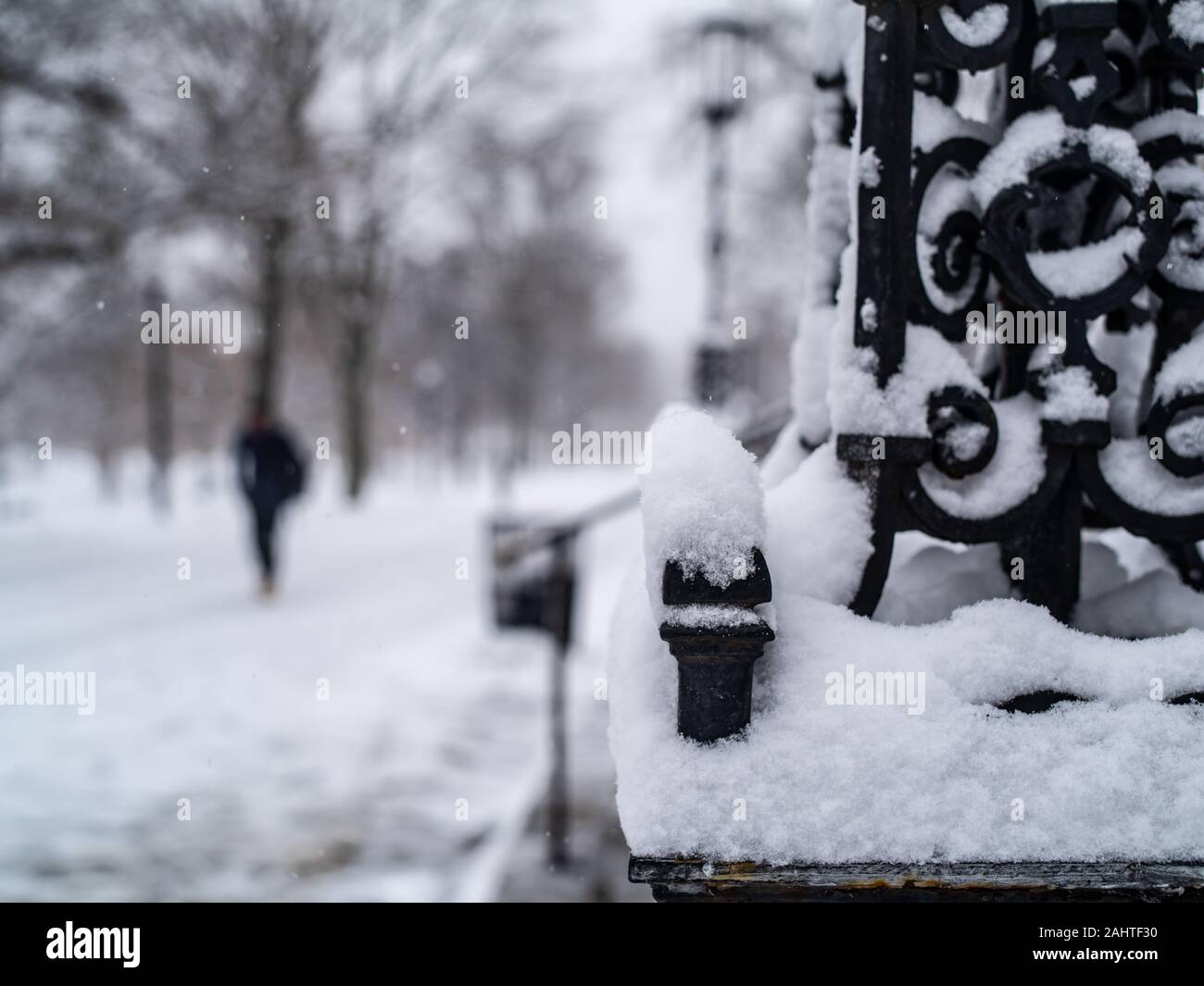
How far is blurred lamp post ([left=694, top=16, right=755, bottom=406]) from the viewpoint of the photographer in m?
7.41

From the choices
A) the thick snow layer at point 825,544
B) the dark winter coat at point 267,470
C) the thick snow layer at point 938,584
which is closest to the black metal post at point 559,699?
the thick snow layer at point 938,584

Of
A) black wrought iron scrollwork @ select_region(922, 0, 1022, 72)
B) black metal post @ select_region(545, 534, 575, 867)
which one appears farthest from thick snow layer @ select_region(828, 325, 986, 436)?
black metal post @ select_region(545, 534, 575, 867)

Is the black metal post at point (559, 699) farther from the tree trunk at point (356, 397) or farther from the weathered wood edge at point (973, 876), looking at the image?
the tree trunk at point (356, 397)

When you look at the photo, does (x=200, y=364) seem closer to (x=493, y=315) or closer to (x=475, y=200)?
(x=493, y=315)

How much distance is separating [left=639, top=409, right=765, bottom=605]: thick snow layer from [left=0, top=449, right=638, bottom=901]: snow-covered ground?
347cm

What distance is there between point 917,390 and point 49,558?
15.2m

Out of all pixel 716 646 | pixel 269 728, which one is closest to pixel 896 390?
pixel 716 646

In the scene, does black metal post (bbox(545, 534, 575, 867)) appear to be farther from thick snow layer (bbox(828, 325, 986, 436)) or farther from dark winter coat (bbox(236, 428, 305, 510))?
dark winter coat (bbox(236, 428, 305, 510))

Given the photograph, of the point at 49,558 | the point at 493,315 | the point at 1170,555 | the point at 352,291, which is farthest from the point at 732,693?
the point at 493,315

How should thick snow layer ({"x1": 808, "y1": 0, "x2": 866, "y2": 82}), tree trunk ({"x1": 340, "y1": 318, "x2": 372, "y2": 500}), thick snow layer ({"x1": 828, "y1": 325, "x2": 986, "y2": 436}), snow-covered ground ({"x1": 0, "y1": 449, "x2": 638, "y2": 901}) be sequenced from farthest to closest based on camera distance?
tree trunk ({"x1": 340, "y1": 318, "x2": 372, "y2": 500}), snow-covered ground ({"x1": 0, "y1": 449, "x2": 638, "y2": 901}), thick snow layer ({"x1": 808, "y1": 0, "x2": 866, "y2": 82}), thick snow layer ({"x1": 828, "y1": 325, "x2": 986, "y2": 436})

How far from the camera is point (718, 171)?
761 cm

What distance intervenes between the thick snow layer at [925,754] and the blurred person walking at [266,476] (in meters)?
10.1

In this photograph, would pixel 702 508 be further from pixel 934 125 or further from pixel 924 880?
pixel 934 125

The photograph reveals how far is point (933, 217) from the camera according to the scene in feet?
4.69
